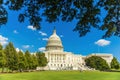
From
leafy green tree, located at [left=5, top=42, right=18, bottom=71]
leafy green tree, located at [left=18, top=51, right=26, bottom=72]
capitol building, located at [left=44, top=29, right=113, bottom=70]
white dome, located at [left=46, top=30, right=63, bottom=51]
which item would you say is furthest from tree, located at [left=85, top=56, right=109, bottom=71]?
leafy green tree, located at [left=5, top=42, right=18, bottom=71]

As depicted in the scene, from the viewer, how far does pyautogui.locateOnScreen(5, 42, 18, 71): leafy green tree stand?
75312mm

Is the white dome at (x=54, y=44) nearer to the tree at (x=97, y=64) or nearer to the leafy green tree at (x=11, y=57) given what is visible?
the tree at (x=97, y=64)

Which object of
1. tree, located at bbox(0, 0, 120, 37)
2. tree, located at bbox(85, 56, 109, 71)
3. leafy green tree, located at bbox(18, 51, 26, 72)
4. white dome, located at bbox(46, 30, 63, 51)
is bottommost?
tree, located at bbox(0, 0, 120, 37)

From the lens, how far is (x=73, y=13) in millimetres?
9367

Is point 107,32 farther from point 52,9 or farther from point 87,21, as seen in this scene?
point 52,9

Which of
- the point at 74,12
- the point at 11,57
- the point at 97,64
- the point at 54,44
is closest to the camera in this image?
the point at 74,12

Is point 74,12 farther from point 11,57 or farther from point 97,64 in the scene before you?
point 97,64

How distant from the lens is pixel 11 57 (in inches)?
3002

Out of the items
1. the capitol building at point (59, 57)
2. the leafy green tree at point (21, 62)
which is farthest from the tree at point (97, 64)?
the leafy green tree at point (21, 62)

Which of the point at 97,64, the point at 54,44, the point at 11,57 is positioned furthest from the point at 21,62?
the point at 54,44

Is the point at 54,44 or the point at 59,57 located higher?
the point at 54,44

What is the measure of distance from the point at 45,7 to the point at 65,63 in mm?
149166

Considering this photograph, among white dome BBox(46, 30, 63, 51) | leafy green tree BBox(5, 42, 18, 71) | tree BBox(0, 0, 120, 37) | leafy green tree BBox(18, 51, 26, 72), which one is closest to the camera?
tree BBox(0, 0, 120, 37)

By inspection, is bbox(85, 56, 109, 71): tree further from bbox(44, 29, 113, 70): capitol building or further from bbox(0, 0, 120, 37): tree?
bbox(0, 0, 120, 37): tree
